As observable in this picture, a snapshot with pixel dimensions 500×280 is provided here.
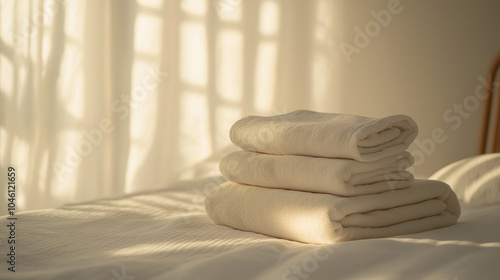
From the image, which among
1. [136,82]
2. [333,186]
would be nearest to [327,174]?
[333,186]

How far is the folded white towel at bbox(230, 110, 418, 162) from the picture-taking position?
139 cm

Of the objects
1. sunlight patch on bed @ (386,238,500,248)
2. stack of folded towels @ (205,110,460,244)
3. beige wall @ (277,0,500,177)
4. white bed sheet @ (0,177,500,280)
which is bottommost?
white bed sheet @ (0,177,500,280)

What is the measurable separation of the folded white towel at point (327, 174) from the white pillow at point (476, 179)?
24.9 inches

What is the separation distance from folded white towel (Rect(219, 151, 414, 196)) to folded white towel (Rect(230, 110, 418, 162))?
21 mm

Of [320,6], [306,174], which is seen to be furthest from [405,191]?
[320,6]

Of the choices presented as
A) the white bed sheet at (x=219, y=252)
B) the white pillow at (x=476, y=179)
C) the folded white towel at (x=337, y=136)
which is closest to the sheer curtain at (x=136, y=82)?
the white pillow at (x=476, y=179)

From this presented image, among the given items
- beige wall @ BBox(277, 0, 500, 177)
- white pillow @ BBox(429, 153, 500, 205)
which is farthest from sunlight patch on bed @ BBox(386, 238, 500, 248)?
beige wall @ BBox(277, 0, 500, 177)

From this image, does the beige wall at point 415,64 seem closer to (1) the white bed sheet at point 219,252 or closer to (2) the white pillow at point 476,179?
(2) the white pillow at point 476,179

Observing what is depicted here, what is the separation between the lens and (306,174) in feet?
4.71

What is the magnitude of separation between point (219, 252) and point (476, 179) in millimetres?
1085

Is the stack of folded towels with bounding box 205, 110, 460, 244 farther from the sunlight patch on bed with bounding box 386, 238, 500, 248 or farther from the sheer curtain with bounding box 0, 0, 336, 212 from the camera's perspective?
the sheer curtain with bounding box 0, 0, 336, 212

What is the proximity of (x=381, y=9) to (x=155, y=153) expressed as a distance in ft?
4.31

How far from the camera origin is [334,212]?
134 centimetres

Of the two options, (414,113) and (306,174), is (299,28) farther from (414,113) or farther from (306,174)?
(306,174)
